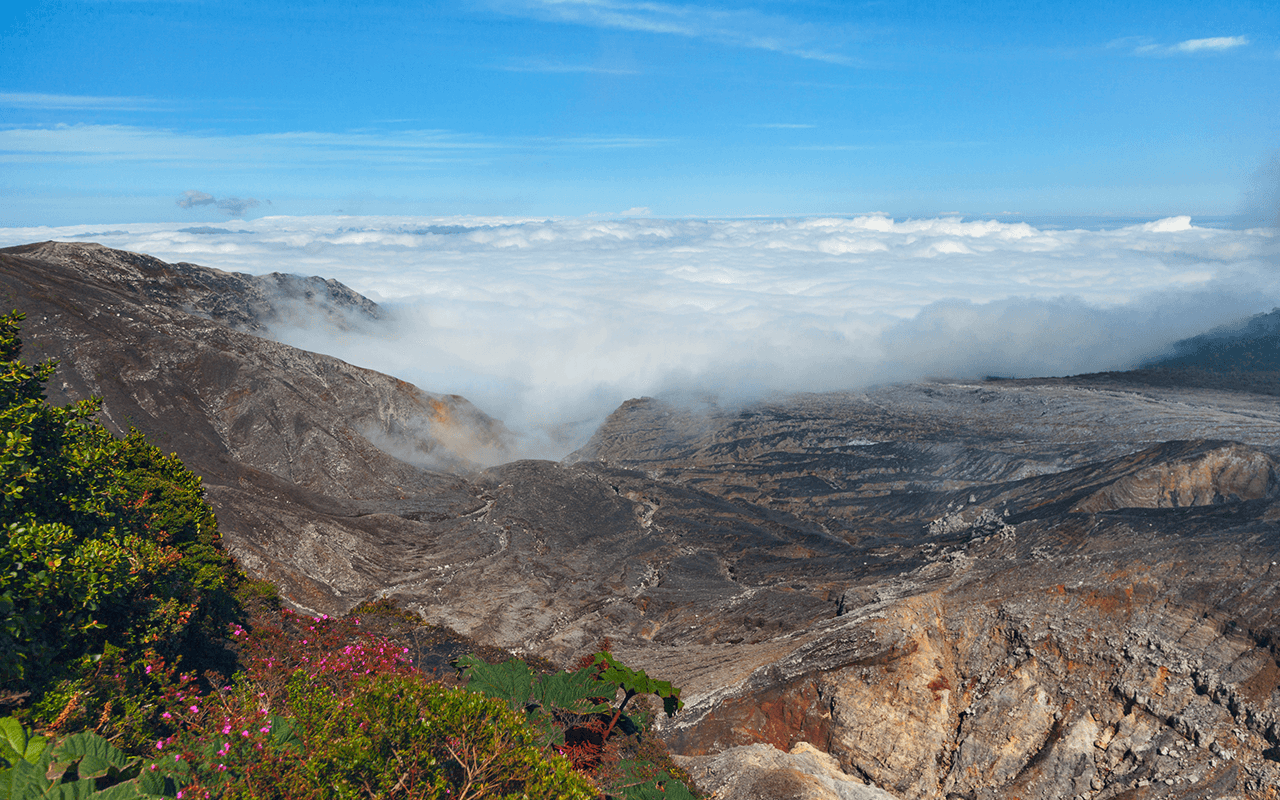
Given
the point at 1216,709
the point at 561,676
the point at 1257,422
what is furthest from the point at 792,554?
the point at 1257,422

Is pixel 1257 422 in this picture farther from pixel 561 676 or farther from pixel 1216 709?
pixel 561 676

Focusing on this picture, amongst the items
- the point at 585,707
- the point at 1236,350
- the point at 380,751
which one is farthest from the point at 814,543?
the point at 1236,350

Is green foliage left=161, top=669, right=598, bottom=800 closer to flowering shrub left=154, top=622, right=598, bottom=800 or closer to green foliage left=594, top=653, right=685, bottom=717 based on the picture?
flowering shrub left=154, top=622, right=598, bottom=800

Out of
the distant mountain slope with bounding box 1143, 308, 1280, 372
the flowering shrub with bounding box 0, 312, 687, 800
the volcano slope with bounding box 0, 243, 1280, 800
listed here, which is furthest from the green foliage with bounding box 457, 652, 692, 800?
the distant mountain slope with bounding box 1143, 308, 1280, 372

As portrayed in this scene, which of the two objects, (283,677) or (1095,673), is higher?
(283,677)

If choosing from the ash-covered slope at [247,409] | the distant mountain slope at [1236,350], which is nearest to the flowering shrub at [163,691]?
the ash-covered slope at [247,409]

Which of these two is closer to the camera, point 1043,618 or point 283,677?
point 283,677
